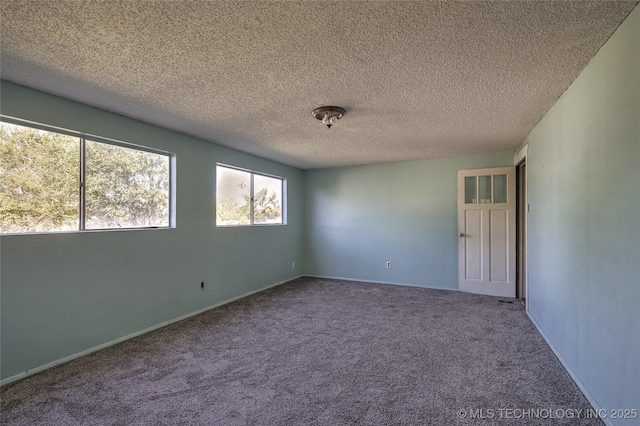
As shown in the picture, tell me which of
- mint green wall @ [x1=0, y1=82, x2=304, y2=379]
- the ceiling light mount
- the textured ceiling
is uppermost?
the textured ceiling

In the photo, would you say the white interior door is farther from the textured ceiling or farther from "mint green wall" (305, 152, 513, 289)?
the textured ceiling

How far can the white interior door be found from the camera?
4.65m

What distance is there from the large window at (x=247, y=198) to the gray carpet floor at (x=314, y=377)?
1.57m

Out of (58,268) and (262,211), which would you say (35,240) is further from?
(262,211)

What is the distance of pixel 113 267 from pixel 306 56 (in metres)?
2.73

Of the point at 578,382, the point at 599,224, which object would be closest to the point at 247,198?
the point at 599,224

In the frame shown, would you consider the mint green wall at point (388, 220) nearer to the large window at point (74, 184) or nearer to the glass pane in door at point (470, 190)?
the glass pane in door at point (470, 190)

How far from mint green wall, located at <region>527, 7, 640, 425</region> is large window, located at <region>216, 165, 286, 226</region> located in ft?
13.1

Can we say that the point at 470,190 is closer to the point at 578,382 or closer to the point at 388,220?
the point at 388,220

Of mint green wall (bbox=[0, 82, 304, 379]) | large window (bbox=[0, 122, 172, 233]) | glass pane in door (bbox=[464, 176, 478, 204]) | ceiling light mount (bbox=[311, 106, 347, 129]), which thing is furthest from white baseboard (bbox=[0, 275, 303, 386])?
glass pane in door (bbox=[464, 176, 478, 204])

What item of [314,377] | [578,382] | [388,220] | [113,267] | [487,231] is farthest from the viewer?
[388,220]

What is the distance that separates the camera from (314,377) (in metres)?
2.36

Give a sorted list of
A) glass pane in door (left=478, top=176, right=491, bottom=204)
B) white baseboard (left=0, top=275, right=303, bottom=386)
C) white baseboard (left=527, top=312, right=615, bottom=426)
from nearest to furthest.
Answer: white baseboard (left=527, top=312, right=615, bottom=426) → white baseboard (left=0, top=275, right=303, bottom=386) → glass pane in door (left=478, top=176, right=491, bottom=204)

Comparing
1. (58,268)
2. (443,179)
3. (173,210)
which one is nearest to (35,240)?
(58,268)
